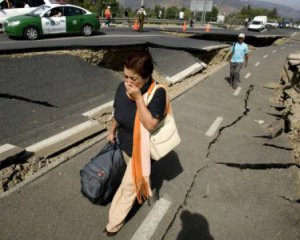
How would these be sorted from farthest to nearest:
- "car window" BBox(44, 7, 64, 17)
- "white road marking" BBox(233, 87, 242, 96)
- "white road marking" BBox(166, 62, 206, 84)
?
1. "car window" BBox(44, 7, 64, 17)
2. "white road marking" BBox(166, 62, 206, 84)
3. "white road marking" BBox(233, 87, 242, 96)

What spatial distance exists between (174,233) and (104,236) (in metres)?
0.89

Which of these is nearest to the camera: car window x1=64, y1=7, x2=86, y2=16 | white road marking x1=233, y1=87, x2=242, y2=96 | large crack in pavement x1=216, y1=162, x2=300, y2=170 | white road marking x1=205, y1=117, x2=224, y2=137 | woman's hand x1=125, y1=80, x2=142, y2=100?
woman's hand x1=125, y1=80, x2=142, y2=100

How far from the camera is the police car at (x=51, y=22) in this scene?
43.8ft

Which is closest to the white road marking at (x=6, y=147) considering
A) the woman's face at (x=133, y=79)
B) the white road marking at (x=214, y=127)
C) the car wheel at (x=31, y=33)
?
the woman's face at (x=133, y=79)

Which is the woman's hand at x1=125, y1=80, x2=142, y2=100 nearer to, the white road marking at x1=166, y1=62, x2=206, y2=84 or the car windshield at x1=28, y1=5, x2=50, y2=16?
the white road marking at x1=166, y1=62, x2=206, y2=84

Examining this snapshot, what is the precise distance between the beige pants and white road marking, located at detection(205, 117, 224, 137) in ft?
11.7

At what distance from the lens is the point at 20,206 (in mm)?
→ 3883

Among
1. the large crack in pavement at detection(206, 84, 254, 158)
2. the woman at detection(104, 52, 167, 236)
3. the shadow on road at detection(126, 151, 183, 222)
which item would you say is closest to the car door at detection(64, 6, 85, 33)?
the large crack in pavement at detection(206, 84, 254, 158)

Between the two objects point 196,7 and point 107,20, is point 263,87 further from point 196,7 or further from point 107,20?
point 196,7

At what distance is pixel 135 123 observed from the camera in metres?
2.92

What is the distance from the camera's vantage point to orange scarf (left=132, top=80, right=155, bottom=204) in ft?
9.57

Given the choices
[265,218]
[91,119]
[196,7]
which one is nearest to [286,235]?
[265,218]

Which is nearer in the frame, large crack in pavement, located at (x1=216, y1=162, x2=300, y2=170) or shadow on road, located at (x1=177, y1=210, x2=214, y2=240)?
shadow on road, located at (x1=177, y1=210, x2=214, y2=240)

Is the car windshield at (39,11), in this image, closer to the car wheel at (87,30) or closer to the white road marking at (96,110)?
the car wheel at (87,30)
